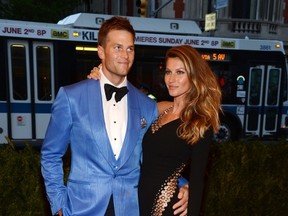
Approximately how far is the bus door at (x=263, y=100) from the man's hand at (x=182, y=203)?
8.45 m

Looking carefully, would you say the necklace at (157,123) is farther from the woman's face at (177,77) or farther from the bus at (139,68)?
the bus at (139,68)

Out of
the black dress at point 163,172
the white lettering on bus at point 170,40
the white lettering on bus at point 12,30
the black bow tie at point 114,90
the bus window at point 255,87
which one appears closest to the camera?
the black bow tie at point 114,90

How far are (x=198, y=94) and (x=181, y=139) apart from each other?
39 centimetres

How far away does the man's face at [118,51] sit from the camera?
2160mm

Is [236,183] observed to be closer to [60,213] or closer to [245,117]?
[60,213]

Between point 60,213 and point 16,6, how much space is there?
14117mm

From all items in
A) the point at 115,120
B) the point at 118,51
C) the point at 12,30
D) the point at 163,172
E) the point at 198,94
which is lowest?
the point at 163,172

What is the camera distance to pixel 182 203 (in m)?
2.36

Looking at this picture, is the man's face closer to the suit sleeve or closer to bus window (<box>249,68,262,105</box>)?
the suit sleeve

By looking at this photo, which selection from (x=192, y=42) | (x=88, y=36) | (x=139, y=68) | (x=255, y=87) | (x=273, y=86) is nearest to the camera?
(x=88, y=36)

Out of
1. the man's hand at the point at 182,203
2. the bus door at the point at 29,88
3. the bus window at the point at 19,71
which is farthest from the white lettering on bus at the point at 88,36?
the man's hand at the point at 182,203

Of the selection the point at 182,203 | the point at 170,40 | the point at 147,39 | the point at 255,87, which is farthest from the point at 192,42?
the point at 182,203

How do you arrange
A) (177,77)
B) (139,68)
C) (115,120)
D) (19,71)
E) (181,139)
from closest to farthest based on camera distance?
(115,120) → (181,139) → (177,77) → (19,71) → (139,68)

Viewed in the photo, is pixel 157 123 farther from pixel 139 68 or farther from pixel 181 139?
pixel 139 68
